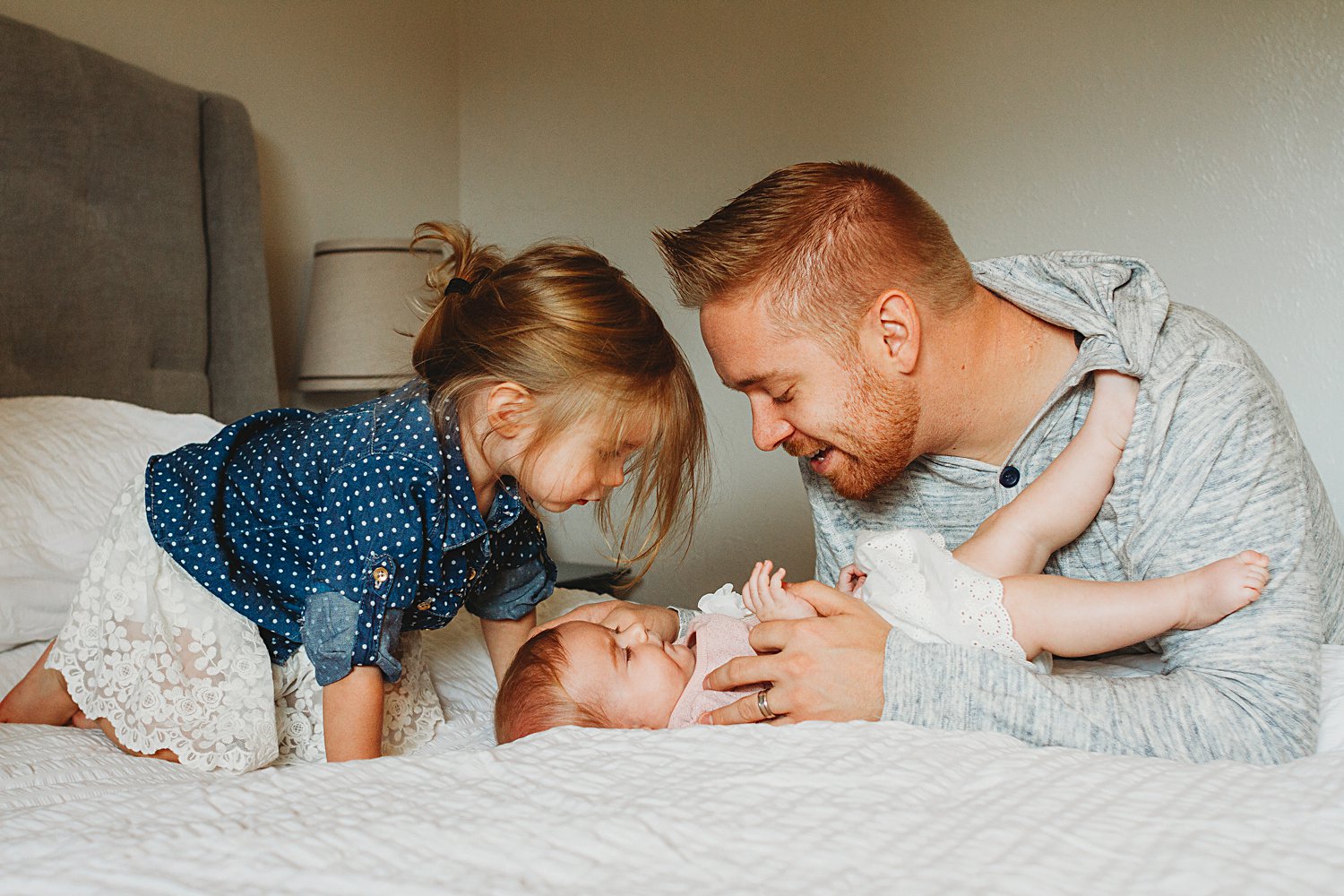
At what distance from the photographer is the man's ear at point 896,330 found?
4.34ft

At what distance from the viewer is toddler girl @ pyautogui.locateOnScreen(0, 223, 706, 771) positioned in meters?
1.27

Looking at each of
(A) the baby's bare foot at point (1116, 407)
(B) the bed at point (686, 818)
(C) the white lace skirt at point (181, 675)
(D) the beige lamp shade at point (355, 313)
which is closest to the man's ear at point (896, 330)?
(A) the baby's bare foot at point (1116, 407)

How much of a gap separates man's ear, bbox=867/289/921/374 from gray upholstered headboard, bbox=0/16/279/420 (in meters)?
1.59

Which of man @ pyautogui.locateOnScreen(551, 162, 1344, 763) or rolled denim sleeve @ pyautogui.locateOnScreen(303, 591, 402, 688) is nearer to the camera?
man @ pyautogui.locateOnScreen(551, 162, 1344, 763)

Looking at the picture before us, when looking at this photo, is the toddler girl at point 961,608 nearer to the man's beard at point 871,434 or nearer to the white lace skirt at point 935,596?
the white lace skirt at point 935,596

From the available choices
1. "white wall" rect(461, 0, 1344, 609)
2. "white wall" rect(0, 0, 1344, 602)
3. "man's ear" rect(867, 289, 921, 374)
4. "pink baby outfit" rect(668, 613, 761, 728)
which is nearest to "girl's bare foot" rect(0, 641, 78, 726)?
"pink baby outfit" rect(668, 613, 761, 728)

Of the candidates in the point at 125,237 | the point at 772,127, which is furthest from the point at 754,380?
the point at 772,127

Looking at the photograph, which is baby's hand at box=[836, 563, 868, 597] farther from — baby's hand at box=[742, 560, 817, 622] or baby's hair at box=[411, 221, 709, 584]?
baby's hair at box=[411, 221, 709, 584]

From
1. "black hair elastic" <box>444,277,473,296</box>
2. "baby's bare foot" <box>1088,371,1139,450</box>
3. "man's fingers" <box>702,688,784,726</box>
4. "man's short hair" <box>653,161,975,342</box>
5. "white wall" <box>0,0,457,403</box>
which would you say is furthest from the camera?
"white wall" <box>0,0,457,403</box>

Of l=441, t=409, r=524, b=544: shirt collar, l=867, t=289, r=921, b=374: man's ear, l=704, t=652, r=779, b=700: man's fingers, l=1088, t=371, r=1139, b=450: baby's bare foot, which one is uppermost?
l=867, t=289, r=921, b=374: man's ear

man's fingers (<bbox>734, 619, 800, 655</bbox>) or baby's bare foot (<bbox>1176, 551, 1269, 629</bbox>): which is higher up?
baby's bare foot (<bbox>1176, 551, 1269, 629</bbox>)

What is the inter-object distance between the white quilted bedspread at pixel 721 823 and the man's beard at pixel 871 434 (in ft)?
1.73

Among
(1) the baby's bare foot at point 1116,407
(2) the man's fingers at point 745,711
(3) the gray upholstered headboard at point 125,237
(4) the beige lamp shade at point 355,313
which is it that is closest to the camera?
(2) the man's fingers at point 745,711

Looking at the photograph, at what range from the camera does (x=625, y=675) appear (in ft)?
4.22
